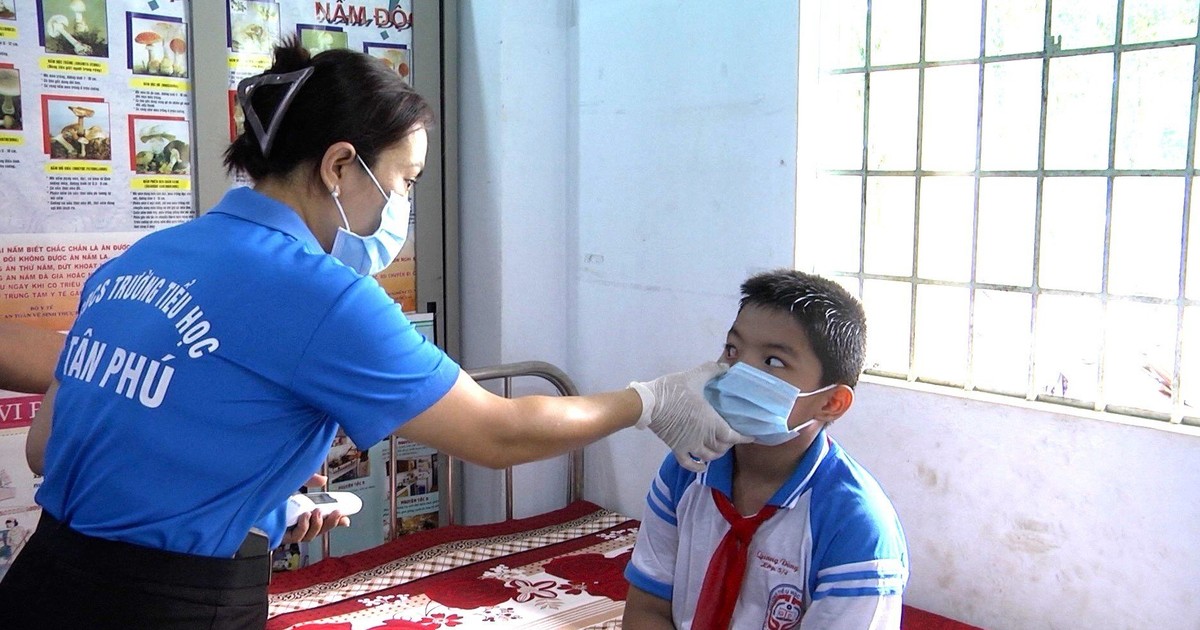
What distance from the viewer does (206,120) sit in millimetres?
3096

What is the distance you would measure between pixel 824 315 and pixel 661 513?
443 mm

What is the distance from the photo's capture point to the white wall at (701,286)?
2281 millimetres

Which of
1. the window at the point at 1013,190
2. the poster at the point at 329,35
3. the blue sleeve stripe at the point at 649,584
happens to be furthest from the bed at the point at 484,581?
the blue sleeve stripe at the point at 649,584

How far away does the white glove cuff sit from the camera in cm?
167

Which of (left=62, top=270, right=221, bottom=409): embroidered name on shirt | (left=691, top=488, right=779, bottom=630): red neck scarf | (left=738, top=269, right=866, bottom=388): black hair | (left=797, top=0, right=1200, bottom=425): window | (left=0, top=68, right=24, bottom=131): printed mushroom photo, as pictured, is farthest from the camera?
(left=0, top=68, right=24, bottom=131): printed mushroom photo

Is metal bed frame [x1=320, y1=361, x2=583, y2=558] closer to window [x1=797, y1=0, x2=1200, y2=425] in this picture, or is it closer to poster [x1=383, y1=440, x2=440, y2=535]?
poster [x1=383, y1=440, x2=440, y2=535]

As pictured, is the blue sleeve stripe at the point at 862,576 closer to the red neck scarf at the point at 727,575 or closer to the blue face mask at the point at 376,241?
the red neck scarf at the point at 727,575

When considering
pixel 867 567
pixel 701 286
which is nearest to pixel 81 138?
pixel 701 286

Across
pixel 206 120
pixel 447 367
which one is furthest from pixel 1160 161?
pixel 206 120

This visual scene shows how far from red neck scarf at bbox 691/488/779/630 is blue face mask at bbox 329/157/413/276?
0.72m

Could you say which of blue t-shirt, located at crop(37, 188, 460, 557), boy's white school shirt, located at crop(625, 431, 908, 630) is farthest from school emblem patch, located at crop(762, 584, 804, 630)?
blue t-shirt, located at crop(37, 188, 460, 557)

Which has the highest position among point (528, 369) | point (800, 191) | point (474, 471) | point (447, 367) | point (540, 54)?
point (540, 54)

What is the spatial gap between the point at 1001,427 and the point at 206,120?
7.88 feet

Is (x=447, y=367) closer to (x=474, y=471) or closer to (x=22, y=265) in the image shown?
(x=22, y=265)
